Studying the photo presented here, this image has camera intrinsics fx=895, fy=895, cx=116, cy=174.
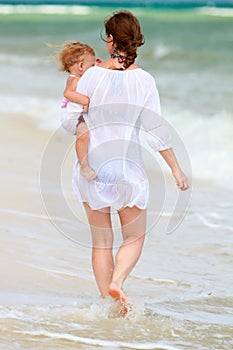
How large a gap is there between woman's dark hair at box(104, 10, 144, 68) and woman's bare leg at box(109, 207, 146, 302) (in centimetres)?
72

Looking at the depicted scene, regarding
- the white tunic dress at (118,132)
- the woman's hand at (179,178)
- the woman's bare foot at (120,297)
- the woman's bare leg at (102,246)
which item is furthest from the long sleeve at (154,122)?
the woman's bare foot at (120,297)

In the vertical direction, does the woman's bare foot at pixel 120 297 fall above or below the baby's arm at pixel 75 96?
below

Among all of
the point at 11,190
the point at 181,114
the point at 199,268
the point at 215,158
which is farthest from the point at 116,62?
the point at 181,114

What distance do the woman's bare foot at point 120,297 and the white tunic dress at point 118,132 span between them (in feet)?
1.20

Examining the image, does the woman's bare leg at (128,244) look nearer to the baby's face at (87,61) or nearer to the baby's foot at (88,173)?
the baby's foot at (88,173)

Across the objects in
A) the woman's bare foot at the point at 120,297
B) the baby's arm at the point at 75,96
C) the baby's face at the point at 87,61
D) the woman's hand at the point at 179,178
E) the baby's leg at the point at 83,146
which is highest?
the baby's face at the point at 87,61

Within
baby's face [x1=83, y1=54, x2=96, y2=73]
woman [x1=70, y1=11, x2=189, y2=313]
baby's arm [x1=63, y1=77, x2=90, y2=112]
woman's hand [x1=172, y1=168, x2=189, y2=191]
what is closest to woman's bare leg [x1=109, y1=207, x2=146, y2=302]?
woman [x1=70, y1=11, x2=189, y2=313]

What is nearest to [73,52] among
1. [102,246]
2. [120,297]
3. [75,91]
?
[75,91]

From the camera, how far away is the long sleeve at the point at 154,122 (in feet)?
13.1

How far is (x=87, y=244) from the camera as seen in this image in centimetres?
447

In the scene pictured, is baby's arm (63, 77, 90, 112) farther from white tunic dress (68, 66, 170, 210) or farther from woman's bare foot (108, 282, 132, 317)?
woman's bare foot (108, 282, 132, 317)

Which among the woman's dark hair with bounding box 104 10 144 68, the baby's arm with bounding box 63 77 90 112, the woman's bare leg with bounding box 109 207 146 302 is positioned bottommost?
the woman's bare leg with bounding box 109 207 146 302

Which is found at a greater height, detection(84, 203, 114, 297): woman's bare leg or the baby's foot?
the baby's foot

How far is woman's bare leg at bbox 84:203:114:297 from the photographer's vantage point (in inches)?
162
